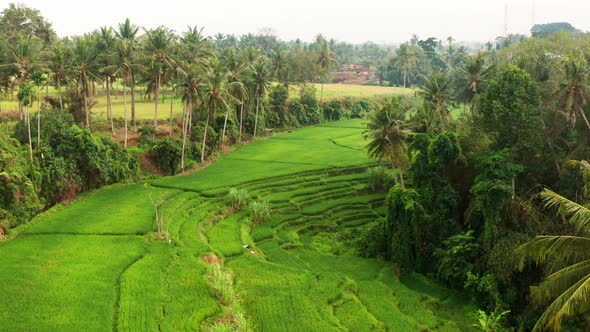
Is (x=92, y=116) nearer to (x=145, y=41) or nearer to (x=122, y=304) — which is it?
(x=145, y=41)

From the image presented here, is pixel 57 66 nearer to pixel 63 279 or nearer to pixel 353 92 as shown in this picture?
pixel 63 279

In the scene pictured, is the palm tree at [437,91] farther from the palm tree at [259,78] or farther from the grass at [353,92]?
the grass at [353,92]

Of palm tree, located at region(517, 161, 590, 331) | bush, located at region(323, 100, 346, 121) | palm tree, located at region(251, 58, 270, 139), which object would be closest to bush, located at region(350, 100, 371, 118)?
bush, located at region(323, 100, 346, 121)

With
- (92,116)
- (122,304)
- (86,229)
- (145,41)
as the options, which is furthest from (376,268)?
(92,116)

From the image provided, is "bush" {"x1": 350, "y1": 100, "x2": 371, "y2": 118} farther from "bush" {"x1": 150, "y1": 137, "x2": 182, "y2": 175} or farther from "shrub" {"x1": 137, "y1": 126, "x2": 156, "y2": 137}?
"bush" {"x1": 150, "y1": 137, "x2": 182, "y2": 175}

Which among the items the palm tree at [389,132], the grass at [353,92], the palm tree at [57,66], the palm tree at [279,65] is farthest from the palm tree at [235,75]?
the grass at [353,92]
